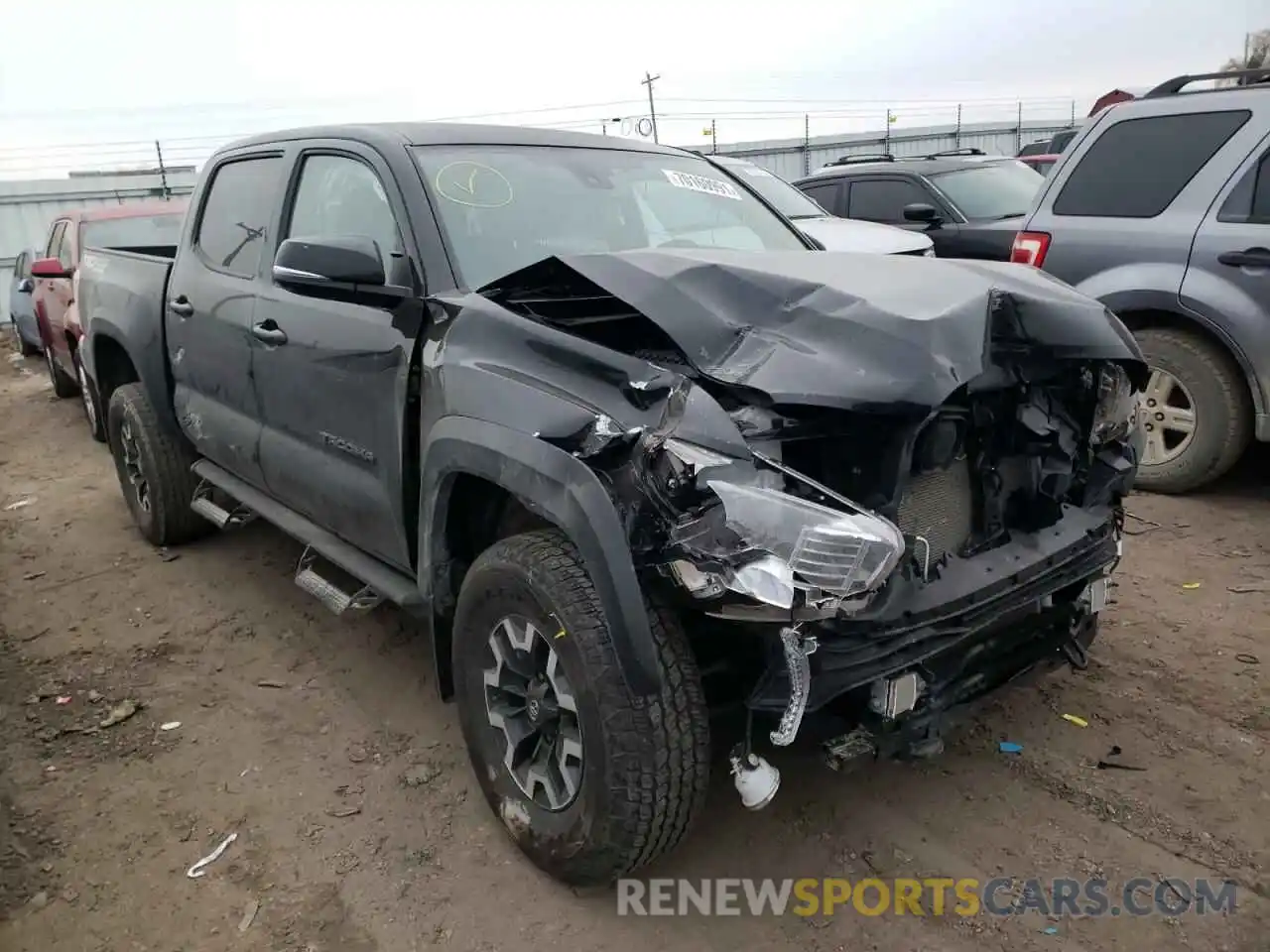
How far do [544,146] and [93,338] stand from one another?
3.31m

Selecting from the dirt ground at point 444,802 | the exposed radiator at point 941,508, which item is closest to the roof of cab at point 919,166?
the dirt ground at point 444,802

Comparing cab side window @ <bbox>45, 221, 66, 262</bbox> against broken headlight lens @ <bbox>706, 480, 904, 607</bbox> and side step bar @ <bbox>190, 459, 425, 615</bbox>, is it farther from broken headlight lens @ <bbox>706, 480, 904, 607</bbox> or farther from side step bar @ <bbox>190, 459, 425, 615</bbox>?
broken headlight lens @ <bbox>706, 480, 904, 607</bbox>

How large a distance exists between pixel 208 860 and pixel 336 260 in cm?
177

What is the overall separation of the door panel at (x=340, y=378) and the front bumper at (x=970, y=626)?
1.46 meters

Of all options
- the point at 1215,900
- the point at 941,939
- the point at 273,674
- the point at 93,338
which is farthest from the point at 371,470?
the point at 93,338

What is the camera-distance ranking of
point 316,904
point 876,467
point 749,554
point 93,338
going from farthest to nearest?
point 93,338 < point 316,904 < point 876,467 < point 749,554

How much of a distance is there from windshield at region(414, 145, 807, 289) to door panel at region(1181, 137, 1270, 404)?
2459 millimetres

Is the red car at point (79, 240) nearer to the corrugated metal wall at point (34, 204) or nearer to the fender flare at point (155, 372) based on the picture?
the fender flare at point (155, 372)

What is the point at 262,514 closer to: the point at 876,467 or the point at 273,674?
the point at 273,674

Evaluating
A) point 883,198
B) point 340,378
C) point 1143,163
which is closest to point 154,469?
point 340,378

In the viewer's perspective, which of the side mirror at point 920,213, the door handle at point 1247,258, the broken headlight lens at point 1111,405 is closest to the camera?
the broken headlight lens at point 1111,405

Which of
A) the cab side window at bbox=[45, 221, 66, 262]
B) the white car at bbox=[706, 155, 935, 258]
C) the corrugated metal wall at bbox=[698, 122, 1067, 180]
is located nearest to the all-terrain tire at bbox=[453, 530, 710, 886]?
the white car at bbox=[706, 155, 935, 258]

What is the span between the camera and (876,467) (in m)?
2.22

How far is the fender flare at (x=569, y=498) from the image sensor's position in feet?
6.97
